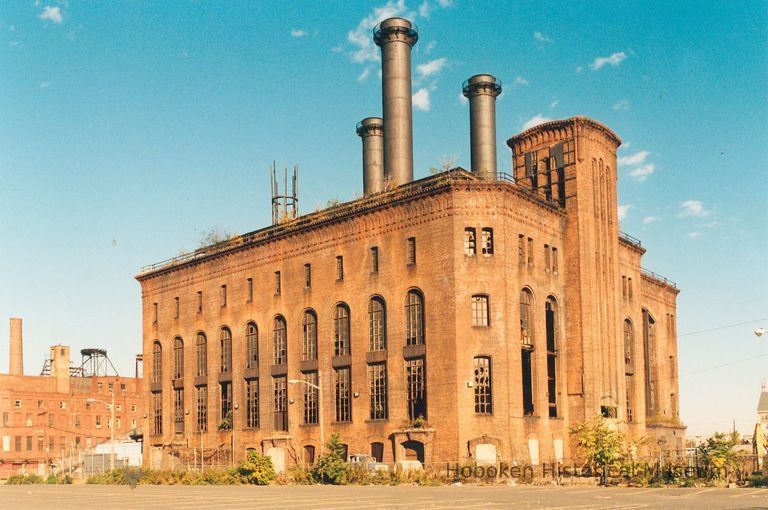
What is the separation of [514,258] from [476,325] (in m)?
4.73

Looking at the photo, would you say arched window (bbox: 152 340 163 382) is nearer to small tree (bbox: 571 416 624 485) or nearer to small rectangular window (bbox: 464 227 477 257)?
small rectangular window (bbox: 464 227 477 257)

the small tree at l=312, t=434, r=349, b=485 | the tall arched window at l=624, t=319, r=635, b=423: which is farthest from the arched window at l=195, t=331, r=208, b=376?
the tall arched window at l=624, t=319, r=635, b=423

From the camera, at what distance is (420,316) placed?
5362 cm

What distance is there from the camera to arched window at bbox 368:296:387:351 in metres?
55.8

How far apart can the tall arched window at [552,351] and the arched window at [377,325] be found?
10.2 meters

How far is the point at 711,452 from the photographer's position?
1575 inches

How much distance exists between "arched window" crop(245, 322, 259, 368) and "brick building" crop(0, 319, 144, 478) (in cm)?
3469

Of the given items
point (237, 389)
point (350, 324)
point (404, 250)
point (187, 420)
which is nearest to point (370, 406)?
point (350, 324)

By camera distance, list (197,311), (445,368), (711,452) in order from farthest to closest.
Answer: (197,311) → (445,368) → (711,452)

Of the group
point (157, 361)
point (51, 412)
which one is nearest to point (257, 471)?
point (157, 361)

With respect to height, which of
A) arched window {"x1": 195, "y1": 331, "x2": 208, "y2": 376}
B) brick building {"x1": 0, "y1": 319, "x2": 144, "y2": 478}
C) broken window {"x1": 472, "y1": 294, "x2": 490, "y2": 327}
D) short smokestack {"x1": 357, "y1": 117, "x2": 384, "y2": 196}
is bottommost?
brick building {"x1": 0, "y1": 319, "x2": 144, "y2": 478}

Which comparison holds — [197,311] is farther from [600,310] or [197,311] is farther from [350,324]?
[600,310]

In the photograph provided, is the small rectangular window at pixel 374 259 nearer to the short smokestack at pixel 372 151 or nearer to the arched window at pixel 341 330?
the arched window at pixel 341 330

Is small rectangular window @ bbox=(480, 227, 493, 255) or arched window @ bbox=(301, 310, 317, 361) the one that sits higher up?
small rectangular window @ bbox=(480, 227, 493, 255)
